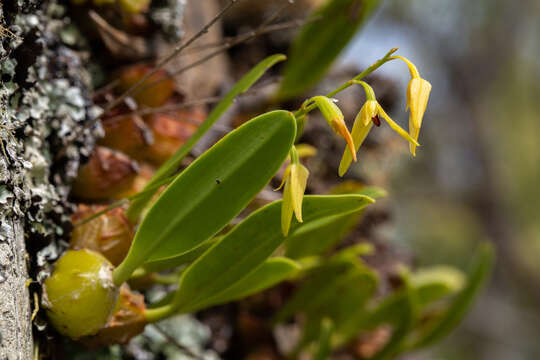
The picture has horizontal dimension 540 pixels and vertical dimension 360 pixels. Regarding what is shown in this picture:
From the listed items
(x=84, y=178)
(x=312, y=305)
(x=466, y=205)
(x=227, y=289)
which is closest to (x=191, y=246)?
(x=227, y=289)

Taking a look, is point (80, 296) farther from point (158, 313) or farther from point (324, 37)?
point (324, 37)

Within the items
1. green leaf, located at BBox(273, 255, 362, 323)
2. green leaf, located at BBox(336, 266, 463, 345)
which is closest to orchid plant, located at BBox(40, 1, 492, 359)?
green leaf, located at BBox(273, 255, 362, 323)

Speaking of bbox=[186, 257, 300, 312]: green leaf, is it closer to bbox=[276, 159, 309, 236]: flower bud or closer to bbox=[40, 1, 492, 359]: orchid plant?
bbox=[40, 1, 492, 359]: orchid plant

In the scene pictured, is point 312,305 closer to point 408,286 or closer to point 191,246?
point 408,286

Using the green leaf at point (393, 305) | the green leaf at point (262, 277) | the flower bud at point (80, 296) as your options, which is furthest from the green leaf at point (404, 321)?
the flower bud at point (80, 296)

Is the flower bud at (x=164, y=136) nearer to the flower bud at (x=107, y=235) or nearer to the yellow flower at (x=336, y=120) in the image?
the flower bud at (x=107, y=235)

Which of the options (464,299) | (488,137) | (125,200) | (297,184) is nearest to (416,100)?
(297,184)
